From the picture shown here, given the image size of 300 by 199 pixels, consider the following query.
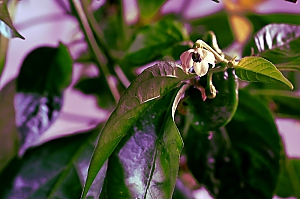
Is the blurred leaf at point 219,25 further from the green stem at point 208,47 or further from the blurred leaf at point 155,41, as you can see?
the green stem at point 208,47

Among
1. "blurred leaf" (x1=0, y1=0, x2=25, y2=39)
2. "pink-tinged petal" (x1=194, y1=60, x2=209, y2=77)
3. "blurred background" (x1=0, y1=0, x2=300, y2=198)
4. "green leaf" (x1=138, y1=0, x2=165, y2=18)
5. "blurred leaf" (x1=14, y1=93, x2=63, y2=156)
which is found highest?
"blurred leaf" (x1=0, y1=0, x2=25, y2=39)

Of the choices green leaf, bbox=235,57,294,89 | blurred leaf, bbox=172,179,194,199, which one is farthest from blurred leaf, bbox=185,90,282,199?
green leaf, bbox=235,57,294,89

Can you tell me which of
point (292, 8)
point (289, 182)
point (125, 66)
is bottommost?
point (292, 8)

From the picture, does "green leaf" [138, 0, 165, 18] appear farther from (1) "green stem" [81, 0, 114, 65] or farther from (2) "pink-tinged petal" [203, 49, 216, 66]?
(2) "pink-tinged petal" [203, 49, 216, 66]

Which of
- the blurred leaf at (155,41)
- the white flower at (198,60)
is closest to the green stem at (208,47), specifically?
the white flower at (198,60)

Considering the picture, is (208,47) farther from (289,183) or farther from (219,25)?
(219,25)

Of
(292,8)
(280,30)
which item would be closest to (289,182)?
(280,30)

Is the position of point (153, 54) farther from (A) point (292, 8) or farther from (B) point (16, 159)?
(A) point (292, 8)
